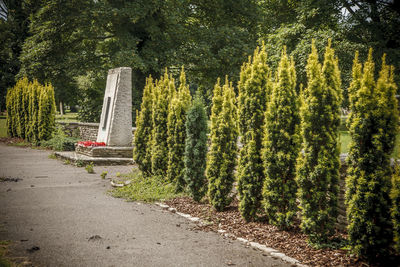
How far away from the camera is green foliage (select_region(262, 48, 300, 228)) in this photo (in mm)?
5188

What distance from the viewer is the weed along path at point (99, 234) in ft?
14.1

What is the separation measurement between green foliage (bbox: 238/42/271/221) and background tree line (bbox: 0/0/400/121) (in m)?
11.2

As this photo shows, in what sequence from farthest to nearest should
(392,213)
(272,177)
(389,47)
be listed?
1. (389,47)
2. (272,177)
3. (392,213)

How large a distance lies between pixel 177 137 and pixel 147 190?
1.46 metres

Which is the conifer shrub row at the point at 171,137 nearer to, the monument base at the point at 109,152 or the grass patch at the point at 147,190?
the grass patch at the point at 147,190

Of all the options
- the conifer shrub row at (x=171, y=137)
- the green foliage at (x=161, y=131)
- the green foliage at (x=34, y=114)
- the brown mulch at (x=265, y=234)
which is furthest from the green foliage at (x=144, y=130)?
the green foliage at (x=34, y=114)

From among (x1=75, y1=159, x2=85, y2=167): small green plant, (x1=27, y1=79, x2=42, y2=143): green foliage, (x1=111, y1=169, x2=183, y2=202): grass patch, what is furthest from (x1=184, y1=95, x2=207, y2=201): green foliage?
(x1=27, y1=79, x2=42, y2=143): green foliage

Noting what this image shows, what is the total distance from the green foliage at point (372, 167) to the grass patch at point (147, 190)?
4.25m

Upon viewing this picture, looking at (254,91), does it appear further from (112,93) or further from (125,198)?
(112,93)

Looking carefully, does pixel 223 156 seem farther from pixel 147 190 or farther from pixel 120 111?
pixel 120 111

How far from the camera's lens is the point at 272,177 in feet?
17.5

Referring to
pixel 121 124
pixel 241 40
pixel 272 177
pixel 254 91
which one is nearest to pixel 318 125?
pixel 272 177

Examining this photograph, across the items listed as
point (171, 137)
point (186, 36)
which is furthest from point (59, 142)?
point (171, 137)

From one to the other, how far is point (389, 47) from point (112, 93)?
13679mm
